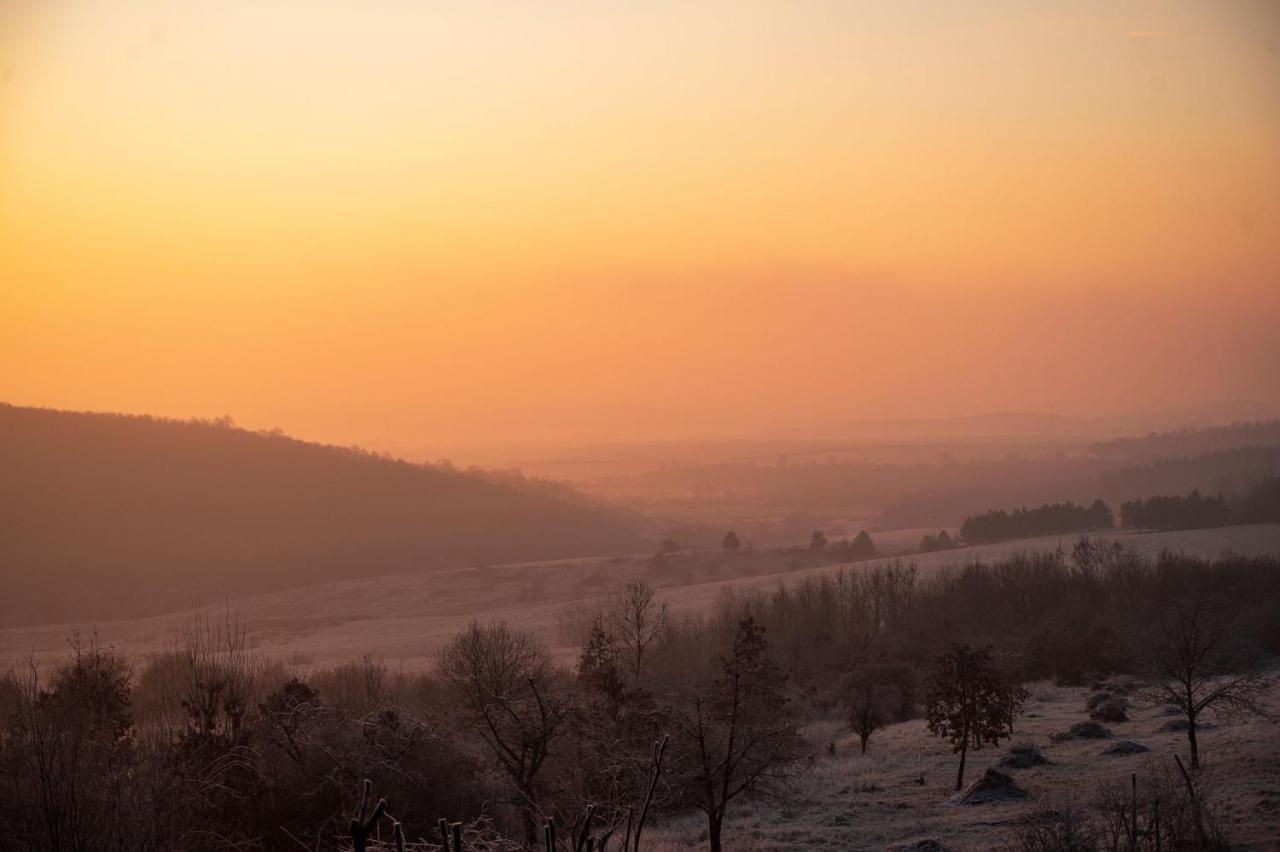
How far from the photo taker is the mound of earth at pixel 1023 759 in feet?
127

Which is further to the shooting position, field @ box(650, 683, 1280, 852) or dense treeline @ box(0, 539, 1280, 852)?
field @ box(650, 683, 1280, 852)

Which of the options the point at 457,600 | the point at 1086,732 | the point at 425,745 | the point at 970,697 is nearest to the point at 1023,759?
the point at 970,697

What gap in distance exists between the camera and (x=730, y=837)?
34.6 meters

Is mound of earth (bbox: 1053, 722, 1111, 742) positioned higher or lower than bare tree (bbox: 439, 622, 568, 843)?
lower

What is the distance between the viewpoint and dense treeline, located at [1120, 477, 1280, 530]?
136500 mm

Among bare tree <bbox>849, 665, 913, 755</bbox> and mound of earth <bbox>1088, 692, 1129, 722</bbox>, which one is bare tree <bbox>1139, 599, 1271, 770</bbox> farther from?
bare tree <bbox>849, 665, 913, 755</bbox>

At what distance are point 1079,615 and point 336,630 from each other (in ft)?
234

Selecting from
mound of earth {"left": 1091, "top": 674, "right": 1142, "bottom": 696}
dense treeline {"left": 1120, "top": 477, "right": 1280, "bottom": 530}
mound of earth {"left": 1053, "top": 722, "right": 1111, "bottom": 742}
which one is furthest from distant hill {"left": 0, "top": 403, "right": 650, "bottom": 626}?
mound of earth {"left": 1053, "top": 722, "right": 1111, "bottom": 742}

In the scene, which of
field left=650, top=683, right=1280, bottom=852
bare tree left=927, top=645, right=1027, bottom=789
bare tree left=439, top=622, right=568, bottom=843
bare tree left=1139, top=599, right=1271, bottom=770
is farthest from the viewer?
bare tree left=927, top=645, right=1027, bottom=789

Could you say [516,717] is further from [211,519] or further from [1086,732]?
[211,519]

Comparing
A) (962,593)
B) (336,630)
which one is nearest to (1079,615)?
(962,593)

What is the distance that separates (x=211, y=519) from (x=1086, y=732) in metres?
142

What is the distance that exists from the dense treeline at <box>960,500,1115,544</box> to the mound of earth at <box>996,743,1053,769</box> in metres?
106

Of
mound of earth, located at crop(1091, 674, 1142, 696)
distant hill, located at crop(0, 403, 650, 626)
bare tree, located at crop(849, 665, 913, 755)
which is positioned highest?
distant hill, located at crop(0, 403, 650, 626)
